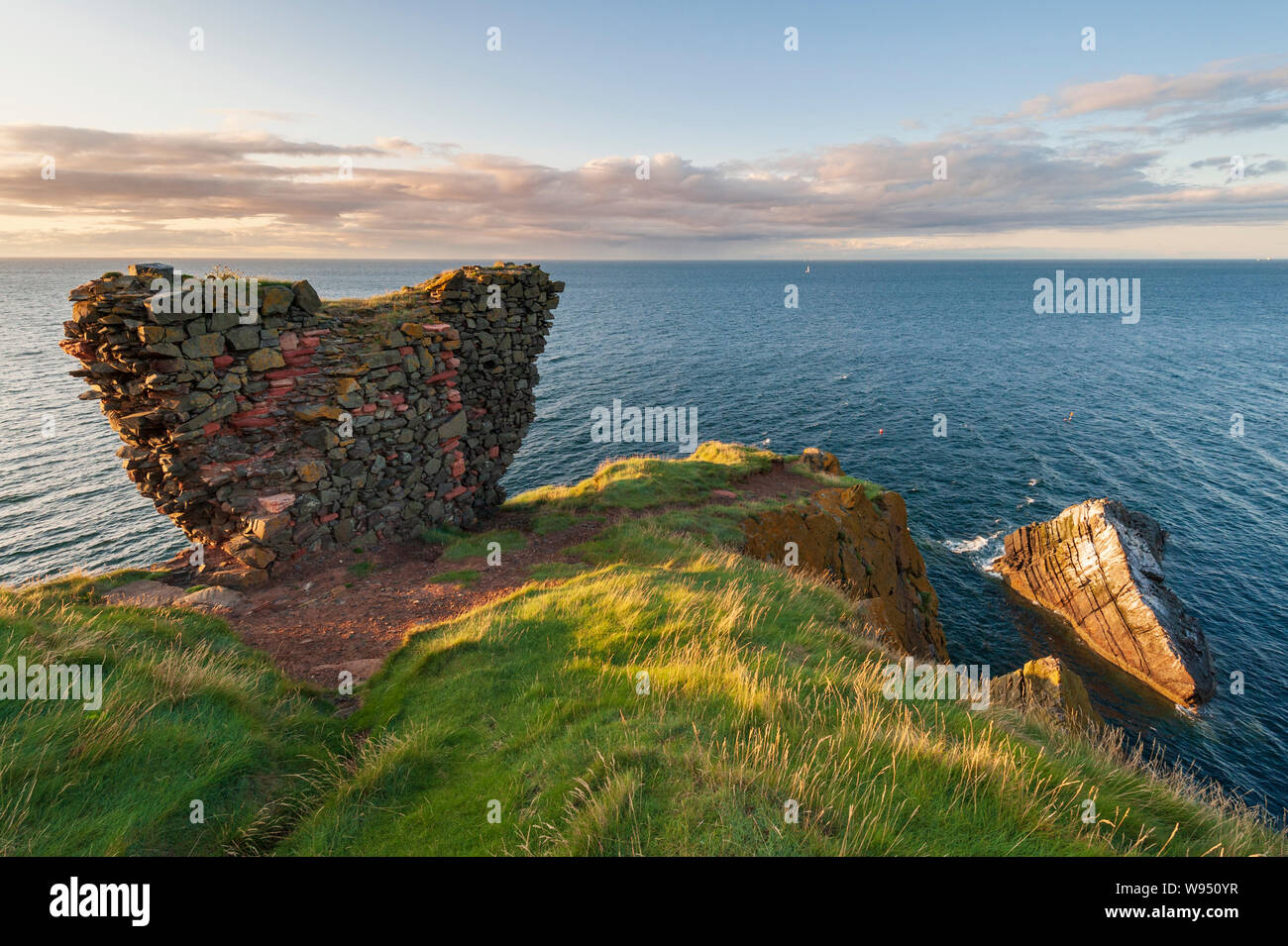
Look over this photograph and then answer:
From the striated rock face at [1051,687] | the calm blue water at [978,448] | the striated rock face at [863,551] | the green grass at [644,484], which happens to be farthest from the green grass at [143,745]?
the striated rock face at [1051,687]

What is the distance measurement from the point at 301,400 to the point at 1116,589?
4242cm

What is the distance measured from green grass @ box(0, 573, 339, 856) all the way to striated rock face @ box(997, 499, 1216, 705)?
39.3 meters

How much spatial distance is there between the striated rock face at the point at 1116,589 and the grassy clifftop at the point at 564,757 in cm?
3014

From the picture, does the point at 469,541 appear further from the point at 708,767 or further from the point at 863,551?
the point at 863,551

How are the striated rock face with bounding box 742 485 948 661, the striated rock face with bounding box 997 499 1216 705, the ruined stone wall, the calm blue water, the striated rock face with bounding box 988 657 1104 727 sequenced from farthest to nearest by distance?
the calm blue water < the striated rock face with bounding box 997 499 1216 705 < the striated rock face with bounding box 742 485 948 661 < the striated rock face with bounding box 988 657 1104 727 < the ruined stone wall

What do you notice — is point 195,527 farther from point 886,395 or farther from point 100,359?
point 886,395

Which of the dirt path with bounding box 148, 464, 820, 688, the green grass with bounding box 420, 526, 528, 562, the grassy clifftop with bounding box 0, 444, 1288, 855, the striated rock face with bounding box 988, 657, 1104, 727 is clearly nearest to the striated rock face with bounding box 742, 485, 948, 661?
the striated rock face with bounding box 988, 657, 1104, 727

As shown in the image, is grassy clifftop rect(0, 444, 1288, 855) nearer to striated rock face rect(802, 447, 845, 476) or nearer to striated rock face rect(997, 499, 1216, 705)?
striated rock face rect(802, 447, 845, 476)

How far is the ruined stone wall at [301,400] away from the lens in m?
14.3

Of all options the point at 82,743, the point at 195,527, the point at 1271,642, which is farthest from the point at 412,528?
the point at 1271,642

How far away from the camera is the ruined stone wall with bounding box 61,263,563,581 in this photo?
46.9 feet

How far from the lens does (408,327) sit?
63.1ft

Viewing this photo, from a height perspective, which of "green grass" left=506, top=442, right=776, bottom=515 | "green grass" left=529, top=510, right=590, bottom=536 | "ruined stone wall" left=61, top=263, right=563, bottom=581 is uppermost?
"ruined stone wall" left=61, top=263, right=563, bottom=581

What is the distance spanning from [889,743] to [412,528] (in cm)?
1798
